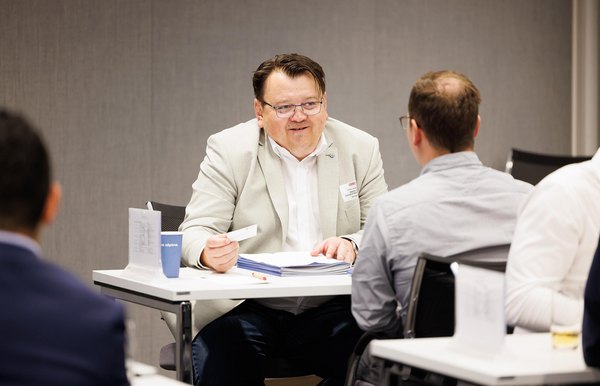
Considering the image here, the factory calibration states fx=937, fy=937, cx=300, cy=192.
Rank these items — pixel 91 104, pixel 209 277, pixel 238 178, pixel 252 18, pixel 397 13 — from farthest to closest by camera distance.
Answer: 1. pixel 397 13
2. pixel 252 18
3. pixel 91 104
4. pixel 238 178
5. pixel 209 277

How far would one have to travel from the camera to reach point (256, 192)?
3.83 meters

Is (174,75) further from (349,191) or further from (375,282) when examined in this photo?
(375,282)

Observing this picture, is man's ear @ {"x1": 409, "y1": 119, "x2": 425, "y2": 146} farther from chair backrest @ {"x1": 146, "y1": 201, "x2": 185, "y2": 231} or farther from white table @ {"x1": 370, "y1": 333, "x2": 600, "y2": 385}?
chair backrest @ {"x1": 146, "y1": 201, "x2": 185, "y2": 231}

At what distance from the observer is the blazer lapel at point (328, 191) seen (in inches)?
152

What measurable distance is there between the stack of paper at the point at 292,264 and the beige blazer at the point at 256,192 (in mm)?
293

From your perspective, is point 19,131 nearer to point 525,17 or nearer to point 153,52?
point 153,52

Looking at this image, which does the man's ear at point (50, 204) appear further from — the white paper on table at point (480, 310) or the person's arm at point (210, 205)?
the person's arm at point (210, 205)

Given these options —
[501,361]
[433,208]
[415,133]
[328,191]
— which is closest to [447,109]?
[415,133]

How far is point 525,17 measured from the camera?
6719 mm

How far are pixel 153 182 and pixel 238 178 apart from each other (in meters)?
1.94

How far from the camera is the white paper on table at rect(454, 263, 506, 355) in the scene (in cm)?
196

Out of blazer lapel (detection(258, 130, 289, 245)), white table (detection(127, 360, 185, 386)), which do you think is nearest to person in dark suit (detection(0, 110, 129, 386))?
white table (detection(127, 360, 185, 386))

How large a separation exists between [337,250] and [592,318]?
66.8 inches

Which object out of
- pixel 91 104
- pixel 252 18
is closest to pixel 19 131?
pixel 91 104
